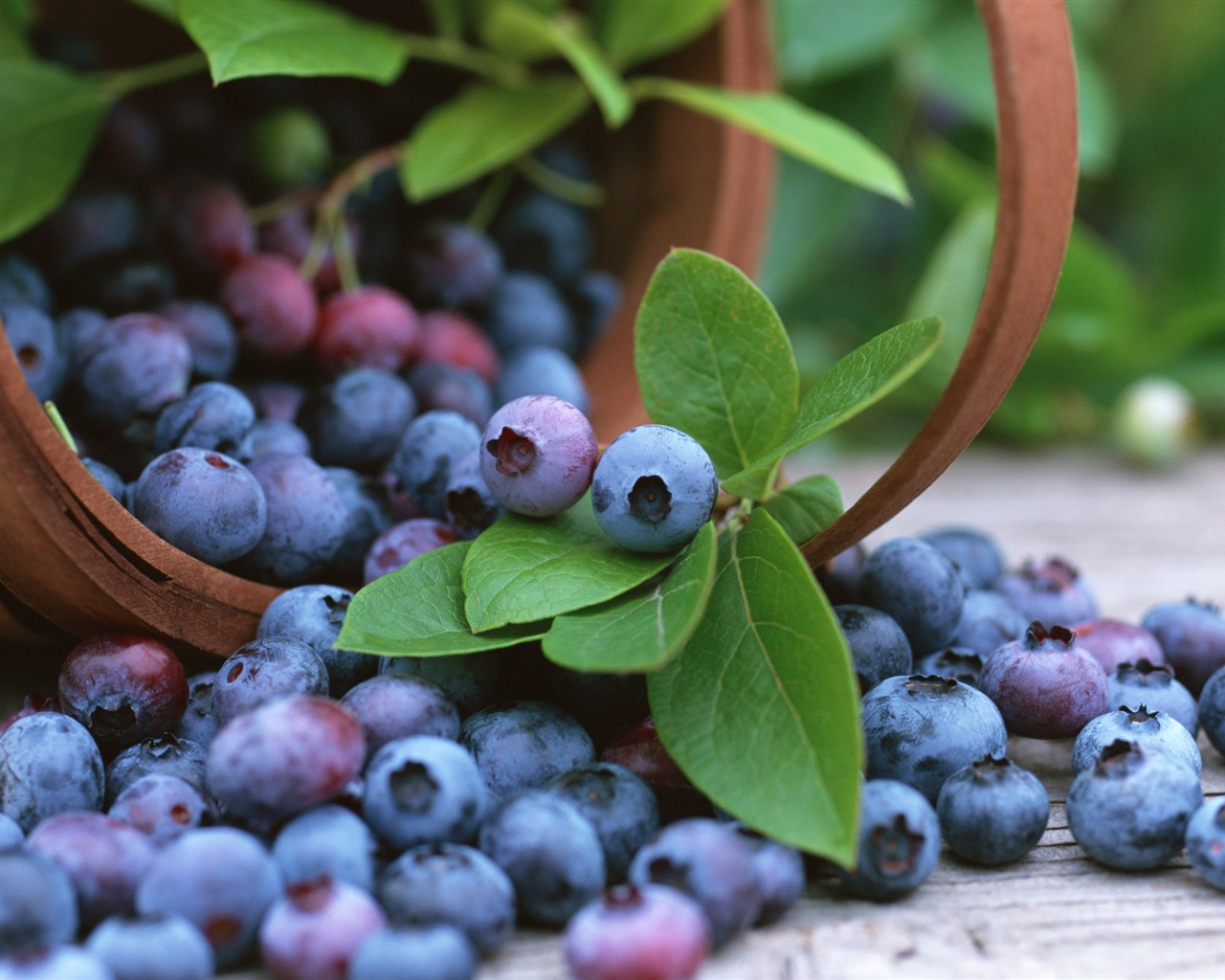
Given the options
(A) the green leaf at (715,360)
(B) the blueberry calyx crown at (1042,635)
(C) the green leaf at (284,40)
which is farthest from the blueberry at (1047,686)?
(C) the green leaf at (284,40)

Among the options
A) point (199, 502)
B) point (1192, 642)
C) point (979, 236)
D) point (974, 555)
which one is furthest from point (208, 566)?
point (979, 236)

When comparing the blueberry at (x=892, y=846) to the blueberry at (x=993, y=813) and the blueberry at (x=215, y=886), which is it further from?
the blueberry at (x=215, y=886)

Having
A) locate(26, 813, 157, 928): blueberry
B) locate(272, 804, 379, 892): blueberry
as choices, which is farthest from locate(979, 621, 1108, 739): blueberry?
locate(26, 813, 157, 928): blueberry

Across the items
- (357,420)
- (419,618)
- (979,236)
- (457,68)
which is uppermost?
(457,68)

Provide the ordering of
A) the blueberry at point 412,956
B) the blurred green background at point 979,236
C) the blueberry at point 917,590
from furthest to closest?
the blurred green background at point 979,236, the blueberry at point 917,590, the blueberry at point 412,956

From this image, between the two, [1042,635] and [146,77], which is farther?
[146,77]

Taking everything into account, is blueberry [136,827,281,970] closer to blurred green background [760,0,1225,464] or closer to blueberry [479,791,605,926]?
blueberry [479,791,605,926]

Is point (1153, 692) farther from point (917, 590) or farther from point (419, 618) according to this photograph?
point (419, 618)

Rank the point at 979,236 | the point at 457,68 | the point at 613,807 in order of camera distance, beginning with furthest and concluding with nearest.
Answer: the point at 979,236 < the point at 457,68 < the point at 613,807
